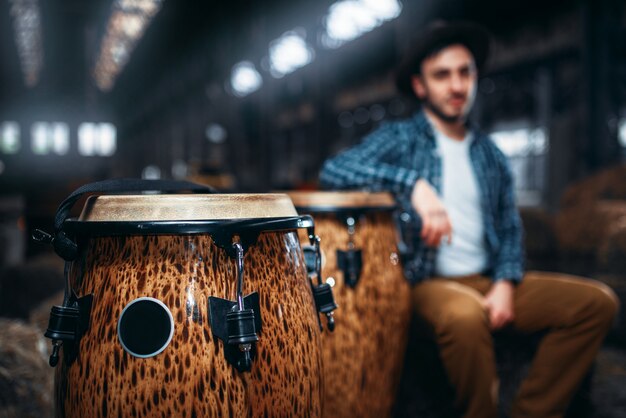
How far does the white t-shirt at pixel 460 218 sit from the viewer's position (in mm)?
2270

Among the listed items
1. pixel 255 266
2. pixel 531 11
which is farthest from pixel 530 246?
pixel 531 11

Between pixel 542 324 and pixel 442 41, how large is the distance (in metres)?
1.14

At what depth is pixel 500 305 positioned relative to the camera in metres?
2.11

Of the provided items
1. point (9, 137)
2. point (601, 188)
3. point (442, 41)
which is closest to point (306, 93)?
point (601, 188)

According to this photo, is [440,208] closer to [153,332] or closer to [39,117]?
[153,332]

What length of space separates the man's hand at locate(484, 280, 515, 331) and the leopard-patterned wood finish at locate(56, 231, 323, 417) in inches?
46.6

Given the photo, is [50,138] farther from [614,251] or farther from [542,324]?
[542,324]

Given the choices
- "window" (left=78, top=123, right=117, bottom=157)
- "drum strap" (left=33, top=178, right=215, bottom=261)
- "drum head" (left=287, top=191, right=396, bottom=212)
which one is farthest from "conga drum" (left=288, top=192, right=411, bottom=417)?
"window" (left=78, top=123, right=117, bottom=157)

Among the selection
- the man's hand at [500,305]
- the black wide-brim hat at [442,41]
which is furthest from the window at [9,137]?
the man's hand at [500,305]

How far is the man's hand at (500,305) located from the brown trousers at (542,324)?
0.21 feet

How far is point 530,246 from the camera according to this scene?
4.75 meters

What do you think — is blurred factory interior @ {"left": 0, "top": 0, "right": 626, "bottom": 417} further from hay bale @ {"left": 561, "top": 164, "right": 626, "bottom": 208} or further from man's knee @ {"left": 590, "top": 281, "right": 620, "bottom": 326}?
man's knee @ {"left": 590, "top": 281, "right": 620, "bottom": 326}

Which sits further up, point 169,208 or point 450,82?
point 450,82

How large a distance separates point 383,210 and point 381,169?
11.8 inches
